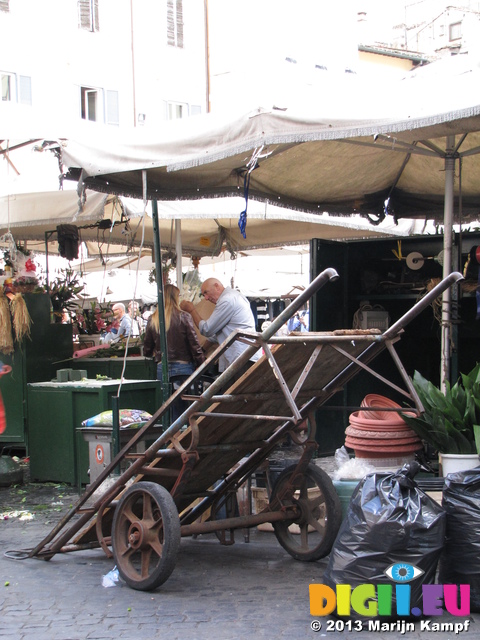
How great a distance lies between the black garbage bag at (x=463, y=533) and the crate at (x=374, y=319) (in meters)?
3.14

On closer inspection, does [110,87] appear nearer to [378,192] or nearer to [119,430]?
[378,192]

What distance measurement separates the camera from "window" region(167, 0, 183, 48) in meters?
24.6

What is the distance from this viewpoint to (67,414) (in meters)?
7.39

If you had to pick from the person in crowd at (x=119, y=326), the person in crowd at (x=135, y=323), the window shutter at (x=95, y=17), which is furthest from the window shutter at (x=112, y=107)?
the person in crowd at (x=119, y=326)

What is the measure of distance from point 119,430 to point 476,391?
9.05 feet

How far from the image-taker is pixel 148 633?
12.6 feet

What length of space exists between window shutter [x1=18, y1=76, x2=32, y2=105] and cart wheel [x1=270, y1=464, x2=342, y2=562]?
60.6 feet

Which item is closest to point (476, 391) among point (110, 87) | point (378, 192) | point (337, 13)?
point (378, 192)

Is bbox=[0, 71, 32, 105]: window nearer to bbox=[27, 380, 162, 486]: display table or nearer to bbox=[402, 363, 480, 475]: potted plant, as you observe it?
bbox=[27, 380, 162, 486]: display table

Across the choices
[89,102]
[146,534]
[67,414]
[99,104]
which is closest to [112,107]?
[99,104]

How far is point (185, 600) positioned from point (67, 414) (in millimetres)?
3420

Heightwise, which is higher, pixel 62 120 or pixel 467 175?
pixel 62 120

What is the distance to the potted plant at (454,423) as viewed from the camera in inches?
185

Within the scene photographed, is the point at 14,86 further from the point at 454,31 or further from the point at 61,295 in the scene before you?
the point at 454,31
